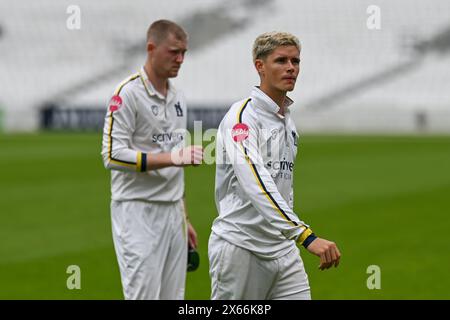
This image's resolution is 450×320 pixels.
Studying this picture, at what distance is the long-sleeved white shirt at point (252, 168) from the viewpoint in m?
4.31

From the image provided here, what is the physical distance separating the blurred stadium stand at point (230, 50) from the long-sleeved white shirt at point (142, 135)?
112 feet

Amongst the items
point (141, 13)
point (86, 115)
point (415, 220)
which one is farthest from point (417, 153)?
point (141, 13)

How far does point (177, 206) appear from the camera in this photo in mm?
5918

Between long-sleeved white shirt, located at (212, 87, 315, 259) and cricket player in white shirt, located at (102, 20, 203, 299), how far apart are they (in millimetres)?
1111

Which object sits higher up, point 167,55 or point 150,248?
point 167,55

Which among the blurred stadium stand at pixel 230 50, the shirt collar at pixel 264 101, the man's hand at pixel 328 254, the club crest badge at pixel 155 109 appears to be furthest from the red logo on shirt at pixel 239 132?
the blurred stadium stand at pixel 230 50

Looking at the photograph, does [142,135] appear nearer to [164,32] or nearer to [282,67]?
[164,32]

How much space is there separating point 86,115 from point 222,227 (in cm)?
3399

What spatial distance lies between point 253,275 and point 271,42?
1234 millimetres

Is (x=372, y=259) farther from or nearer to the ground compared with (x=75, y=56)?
nearer to the ground

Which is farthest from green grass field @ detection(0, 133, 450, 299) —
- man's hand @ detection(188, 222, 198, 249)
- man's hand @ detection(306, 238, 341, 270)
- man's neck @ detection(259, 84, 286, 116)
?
man's hand @ detection(306, 238, 341, 270)

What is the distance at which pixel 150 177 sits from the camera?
5.76m

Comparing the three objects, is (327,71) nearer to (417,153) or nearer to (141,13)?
(141,13)

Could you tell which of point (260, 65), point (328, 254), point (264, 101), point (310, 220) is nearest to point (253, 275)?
point (328, 254)
